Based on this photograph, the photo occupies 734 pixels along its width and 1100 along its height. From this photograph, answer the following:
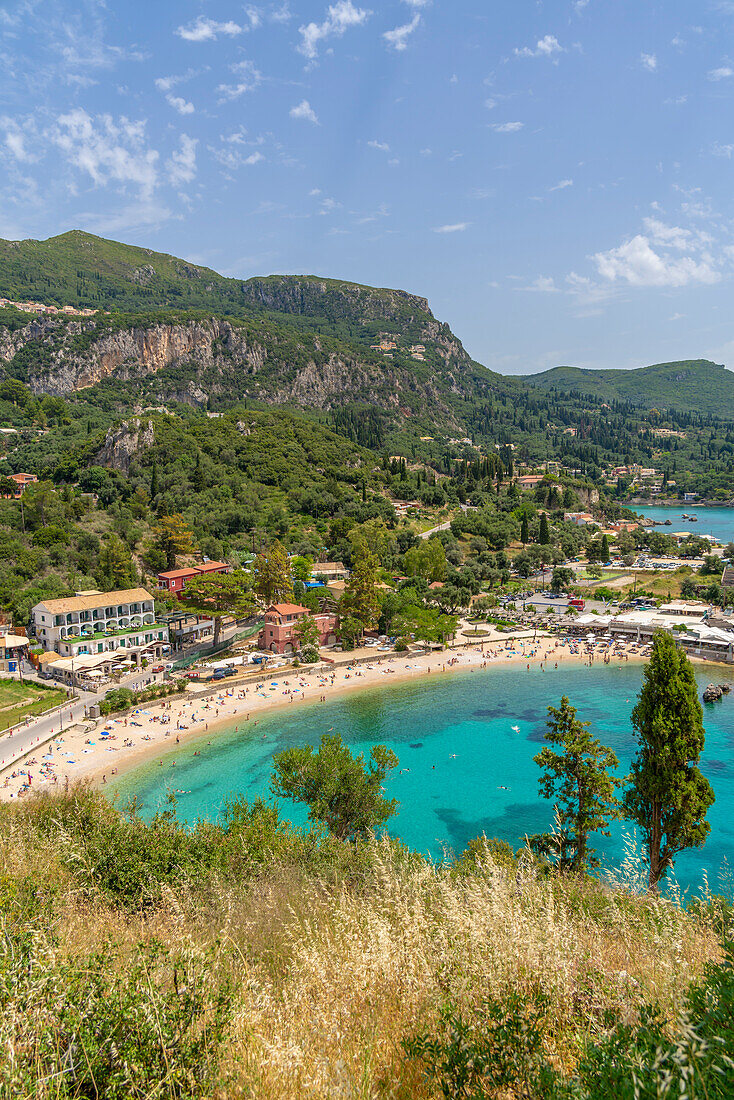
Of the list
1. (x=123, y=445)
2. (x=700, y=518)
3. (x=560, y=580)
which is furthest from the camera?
(x=700, y=518)

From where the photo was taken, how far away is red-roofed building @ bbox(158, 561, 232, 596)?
4516 cm

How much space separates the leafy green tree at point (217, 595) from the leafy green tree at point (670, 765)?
2968cm

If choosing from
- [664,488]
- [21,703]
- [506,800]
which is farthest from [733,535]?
[21,703]

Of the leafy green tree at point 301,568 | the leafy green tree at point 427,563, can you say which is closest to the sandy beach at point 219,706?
the leafy green tree at point 427,563

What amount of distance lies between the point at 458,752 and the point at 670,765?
14888mm

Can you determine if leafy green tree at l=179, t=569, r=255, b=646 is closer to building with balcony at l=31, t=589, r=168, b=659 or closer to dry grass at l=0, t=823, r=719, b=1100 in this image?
building with balcony at l=31, t=589, r=168, b=659

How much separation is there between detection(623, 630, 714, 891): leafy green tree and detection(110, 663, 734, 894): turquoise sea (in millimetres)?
3337

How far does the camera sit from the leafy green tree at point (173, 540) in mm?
48562

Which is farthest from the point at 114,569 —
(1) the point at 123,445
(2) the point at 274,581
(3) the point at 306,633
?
(1) the point at 123,445

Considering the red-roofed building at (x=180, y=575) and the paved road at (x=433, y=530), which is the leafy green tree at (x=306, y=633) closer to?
the red-roofed building at (x=180, y=575)

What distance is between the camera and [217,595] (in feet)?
132

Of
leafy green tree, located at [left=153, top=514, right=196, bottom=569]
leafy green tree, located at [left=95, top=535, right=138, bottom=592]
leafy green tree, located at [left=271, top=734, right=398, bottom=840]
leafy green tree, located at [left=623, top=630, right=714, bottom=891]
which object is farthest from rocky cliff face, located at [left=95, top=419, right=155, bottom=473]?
leafy green tree, located at [left=623, top=630, right=714, bottom=891]

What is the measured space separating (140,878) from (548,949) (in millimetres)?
7318

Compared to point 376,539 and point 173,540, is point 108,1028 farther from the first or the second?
point 376,539
